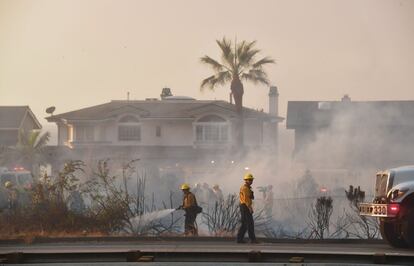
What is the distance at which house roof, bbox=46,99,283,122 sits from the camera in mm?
60562

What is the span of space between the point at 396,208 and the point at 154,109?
43.7 m

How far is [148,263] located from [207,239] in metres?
6.68

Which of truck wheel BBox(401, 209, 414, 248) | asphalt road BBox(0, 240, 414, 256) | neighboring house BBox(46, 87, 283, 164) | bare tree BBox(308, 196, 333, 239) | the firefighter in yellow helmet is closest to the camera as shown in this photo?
truck wheel BBox(401, 209, 414, 248)

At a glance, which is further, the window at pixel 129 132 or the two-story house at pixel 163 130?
the window at pixel 129 132

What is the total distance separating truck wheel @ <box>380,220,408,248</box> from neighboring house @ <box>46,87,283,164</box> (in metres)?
39.7

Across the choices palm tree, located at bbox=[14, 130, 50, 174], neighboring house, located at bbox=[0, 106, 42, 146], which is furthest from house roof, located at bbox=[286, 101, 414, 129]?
neighboring house, located at bbox=[0, 106, 42, 146]

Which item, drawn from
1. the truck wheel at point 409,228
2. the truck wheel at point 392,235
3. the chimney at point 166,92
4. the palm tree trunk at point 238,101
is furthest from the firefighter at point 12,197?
the chimney at point 166,92

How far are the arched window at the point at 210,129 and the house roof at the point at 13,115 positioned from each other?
1465 cm

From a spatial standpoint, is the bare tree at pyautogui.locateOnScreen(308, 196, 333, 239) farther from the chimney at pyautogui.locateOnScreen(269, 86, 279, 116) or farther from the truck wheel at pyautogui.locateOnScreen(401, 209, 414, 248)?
the chimney at pyautogui.locateOnScreen(269, 86, 279, 116)

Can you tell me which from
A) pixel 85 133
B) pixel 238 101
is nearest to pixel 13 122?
pixel 85 133

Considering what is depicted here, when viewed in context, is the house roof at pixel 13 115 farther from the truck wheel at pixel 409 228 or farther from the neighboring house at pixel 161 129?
the truck wheel at pixel 409 228

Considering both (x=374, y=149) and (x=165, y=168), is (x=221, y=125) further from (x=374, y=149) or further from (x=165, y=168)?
A: (x=374, y=149)

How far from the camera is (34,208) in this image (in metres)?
25.1

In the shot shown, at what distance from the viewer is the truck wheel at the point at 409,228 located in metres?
18.6
